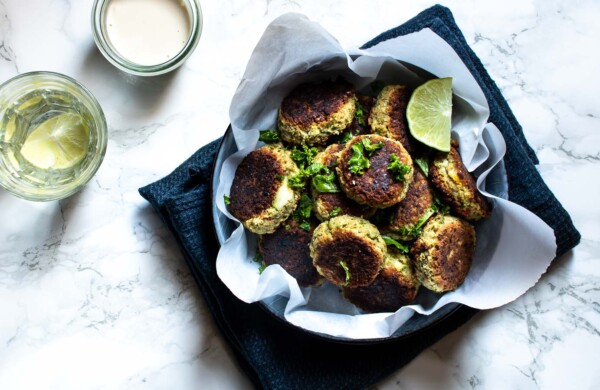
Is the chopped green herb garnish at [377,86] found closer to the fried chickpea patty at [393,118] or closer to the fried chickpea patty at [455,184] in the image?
the fried chickpea patty at [393,118]

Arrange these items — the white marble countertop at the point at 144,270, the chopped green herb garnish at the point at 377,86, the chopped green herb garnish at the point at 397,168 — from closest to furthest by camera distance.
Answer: the chopped green herb garnish at the point at 397,168
the chopped green herb garnish at the point at 377,86
the white marble countertop at the point at 144,270

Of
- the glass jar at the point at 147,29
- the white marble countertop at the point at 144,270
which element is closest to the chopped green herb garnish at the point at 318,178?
the white marble countertop at the point at 144,270

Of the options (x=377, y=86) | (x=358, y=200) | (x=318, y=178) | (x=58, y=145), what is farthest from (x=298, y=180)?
(x=58, y=145)

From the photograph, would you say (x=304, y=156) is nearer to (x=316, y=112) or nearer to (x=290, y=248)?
(x=316, y=112)

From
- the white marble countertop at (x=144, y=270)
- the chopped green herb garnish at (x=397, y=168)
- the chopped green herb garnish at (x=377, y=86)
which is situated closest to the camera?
the chopped green herb garnish at (x=397, y=168)

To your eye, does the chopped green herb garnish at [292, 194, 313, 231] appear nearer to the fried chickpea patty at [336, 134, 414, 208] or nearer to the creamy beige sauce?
the fried chickpea patty at [336, 134, 414, 208]

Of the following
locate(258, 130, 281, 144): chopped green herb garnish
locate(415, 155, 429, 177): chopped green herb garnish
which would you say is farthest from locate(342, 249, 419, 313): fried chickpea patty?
locate(258, 130, 281, 144): chopped green herb garnish
